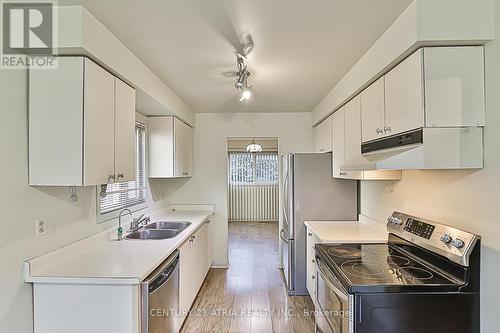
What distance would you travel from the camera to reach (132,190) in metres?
3.38

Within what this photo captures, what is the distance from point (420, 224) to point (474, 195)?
1.59 feet

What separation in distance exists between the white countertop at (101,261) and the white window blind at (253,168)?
6266mm

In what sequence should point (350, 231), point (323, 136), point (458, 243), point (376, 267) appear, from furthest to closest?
point (323, 136), point (350, 231), point (376, 267), point (458, 243)

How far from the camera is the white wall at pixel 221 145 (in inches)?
185

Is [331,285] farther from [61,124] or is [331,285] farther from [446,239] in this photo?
[61,124]

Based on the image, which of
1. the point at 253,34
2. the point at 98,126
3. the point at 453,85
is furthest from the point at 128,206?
the point at 453,85

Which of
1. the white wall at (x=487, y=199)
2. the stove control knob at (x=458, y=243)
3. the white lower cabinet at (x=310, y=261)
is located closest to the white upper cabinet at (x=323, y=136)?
the white lower cabinet at (x=310, y=261)

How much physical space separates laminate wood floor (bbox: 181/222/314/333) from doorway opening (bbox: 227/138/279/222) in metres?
3.69

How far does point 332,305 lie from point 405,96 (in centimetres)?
140

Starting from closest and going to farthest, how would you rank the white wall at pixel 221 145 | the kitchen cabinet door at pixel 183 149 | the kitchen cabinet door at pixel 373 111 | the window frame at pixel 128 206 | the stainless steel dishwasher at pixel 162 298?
1. the stainless steel dishwasher at pixel 162 298
2. the kitchen cabinet door at pixel 373 111
3. the window frame at pixel 128 206
4. the kitchen cabinet door at pixel 183 149
5. the white wall at pixel 221 145

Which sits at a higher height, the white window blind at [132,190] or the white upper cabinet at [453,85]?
the white upper cabinet at [453,85]

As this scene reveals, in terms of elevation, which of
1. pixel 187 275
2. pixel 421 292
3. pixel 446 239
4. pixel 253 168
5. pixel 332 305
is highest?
pixel 253 168

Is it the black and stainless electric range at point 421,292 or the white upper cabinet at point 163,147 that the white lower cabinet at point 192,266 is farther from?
the black and stainless electric range at point 421,292

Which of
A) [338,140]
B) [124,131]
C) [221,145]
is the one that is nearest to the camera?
[124,131]
